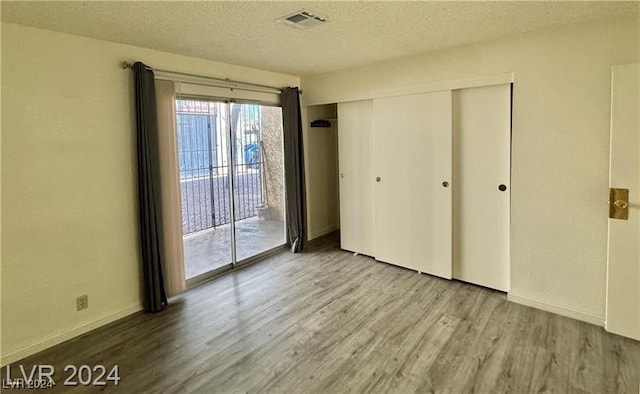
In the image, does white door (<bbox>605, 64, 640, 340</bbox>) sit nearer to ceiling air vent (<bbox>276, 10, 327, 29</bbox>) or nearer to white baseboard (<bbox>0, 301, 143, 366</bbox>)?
ceiling air vent (<bbox>276, 10, 327, 29</bbox>)

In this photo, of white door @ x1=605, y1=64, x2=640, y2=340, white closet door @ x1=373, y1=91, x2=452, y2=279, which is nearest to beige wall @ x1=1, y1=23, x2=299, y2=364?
white closet door @ x1=373, y1=91, x2=452, y2=279

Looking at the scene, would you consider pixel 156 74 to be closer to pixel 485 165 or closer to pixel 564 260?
pixel 485 165

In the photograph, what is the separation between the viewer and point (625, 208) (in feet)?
8.70

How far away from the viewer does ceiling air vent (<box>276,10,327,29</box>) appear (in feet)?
8.18

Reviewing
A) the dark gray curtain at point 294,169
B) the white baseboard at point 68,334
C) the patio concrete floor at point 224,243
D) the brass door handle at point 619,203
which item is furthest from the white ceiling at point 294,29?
the white baseboard at point 68,334

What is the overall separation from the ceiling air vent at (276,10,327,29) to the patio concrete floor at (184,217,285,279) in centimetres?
249

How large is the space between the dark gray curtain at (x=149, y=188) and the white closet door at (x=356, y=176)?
232cm

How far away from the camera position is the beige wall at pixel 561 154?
A: 278 cm

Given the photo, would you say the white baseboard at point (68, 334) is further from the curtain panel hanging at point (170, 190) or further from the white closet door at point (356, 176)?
the white closet door at point (356, 176)

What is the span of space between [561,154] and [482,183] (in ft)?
2.39

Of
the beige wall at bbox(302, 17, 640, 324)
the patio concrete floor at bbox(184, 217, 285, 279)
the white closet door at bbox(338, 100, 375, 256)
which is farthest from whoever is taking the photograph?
the white closet door at bbox(338, 100, 375, 256)

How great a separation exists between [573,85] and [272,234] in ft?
12.2

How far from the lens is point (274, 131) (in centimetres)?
474

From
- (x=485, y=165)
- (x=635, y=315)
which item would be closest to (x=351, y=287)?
(x=485, y=165)
